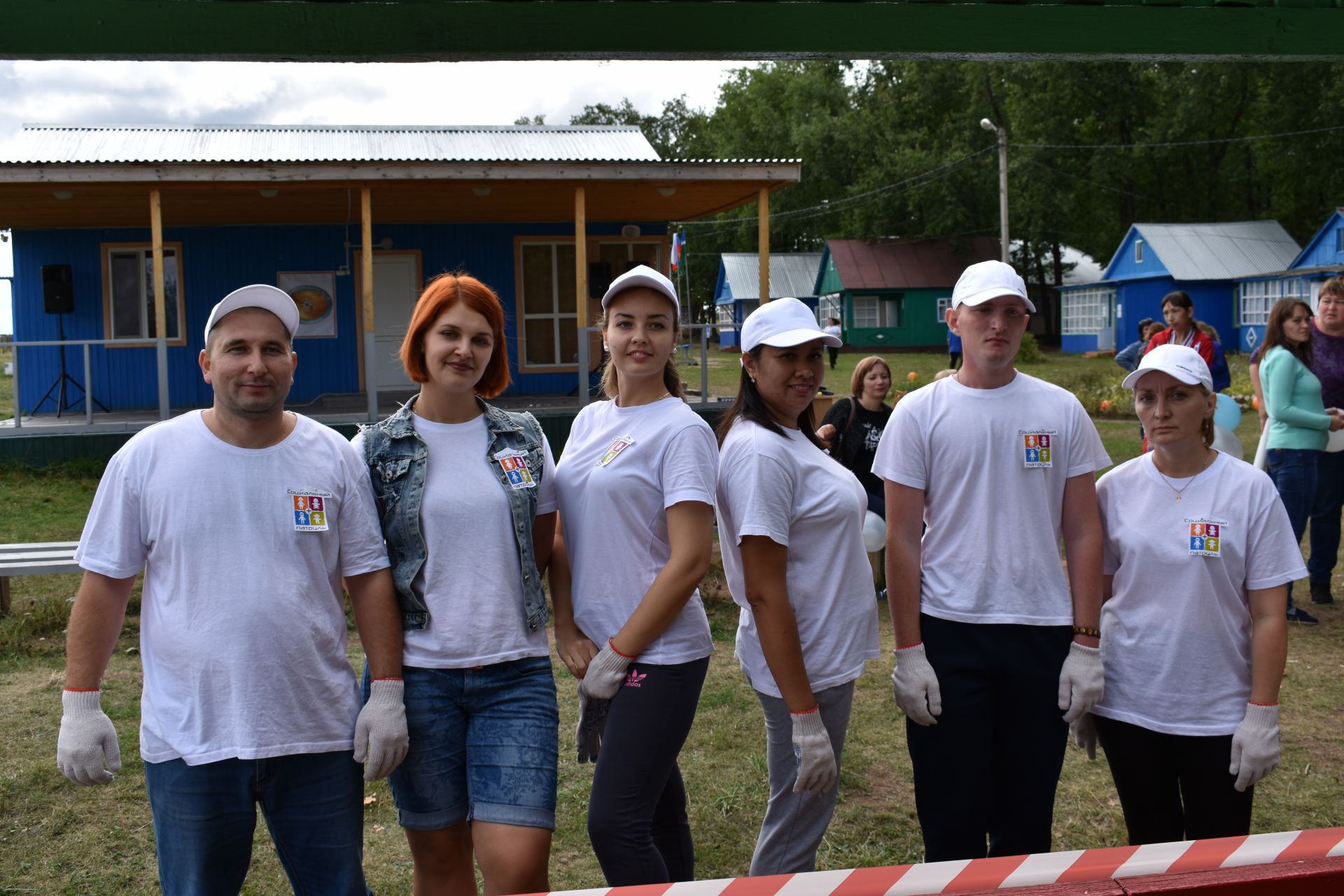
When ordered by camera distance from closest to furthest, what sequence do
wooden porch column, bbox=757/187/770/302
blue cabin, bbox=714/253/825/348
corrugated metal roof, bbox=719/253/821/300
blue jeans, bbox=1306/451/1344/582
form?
1. blue jeans, bbox=1306/451/1344/582
2. wooden porch column, bbox=757/187/770/302
3. blue cabin, bbox=714/253/825/348
4. corrugated metal roof, bbox=719/253/821/300

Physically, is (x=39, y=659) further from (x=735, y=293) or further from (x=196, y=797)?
(x=735, y=293)

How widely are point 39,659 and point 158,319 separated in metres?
7.40

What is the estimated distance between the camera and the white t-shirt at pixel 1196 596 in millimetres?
2914

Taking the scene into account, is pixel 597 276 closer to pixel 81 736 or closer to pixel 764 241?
pixel 764 241

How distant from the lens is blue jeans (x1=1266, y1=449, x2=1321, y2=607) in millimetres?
7043

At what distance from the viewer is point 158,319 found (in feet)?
43.0

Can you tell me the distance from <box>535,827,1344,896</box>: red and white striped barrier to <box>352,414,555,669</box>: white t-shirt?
1.01 meters

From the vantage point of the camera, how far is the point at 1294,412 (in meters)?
6.89

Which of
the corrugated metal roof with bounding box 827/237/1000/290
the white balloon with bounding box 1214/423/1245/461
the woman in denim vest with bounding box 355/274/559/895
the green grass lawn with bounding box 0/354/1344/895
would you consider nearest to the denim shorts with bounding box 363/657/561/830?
the woman in denim vest with bounding box 355/274/559/895

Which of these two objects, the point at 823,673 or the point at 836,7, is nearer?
the point at 836,7

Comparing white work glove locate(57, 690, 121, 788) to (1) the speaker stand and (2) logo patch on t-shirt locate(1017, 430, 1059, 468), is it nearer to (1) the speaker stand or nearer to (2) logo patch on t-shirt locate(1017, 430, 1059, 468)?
(2) logo patch on t-shirt locate(1017, 430, 1059, 468)

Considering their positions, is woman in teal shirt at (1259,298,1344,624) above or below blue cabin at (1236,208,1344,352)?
below

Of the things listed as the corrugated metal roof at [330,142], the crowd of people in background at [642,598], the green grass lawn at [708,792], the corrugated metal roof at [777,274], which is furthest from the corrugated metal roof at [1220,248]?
the crowd of people in background at [642,598]

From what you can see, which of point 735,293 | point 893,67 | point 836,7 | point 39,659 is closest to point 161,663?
point 836,7
